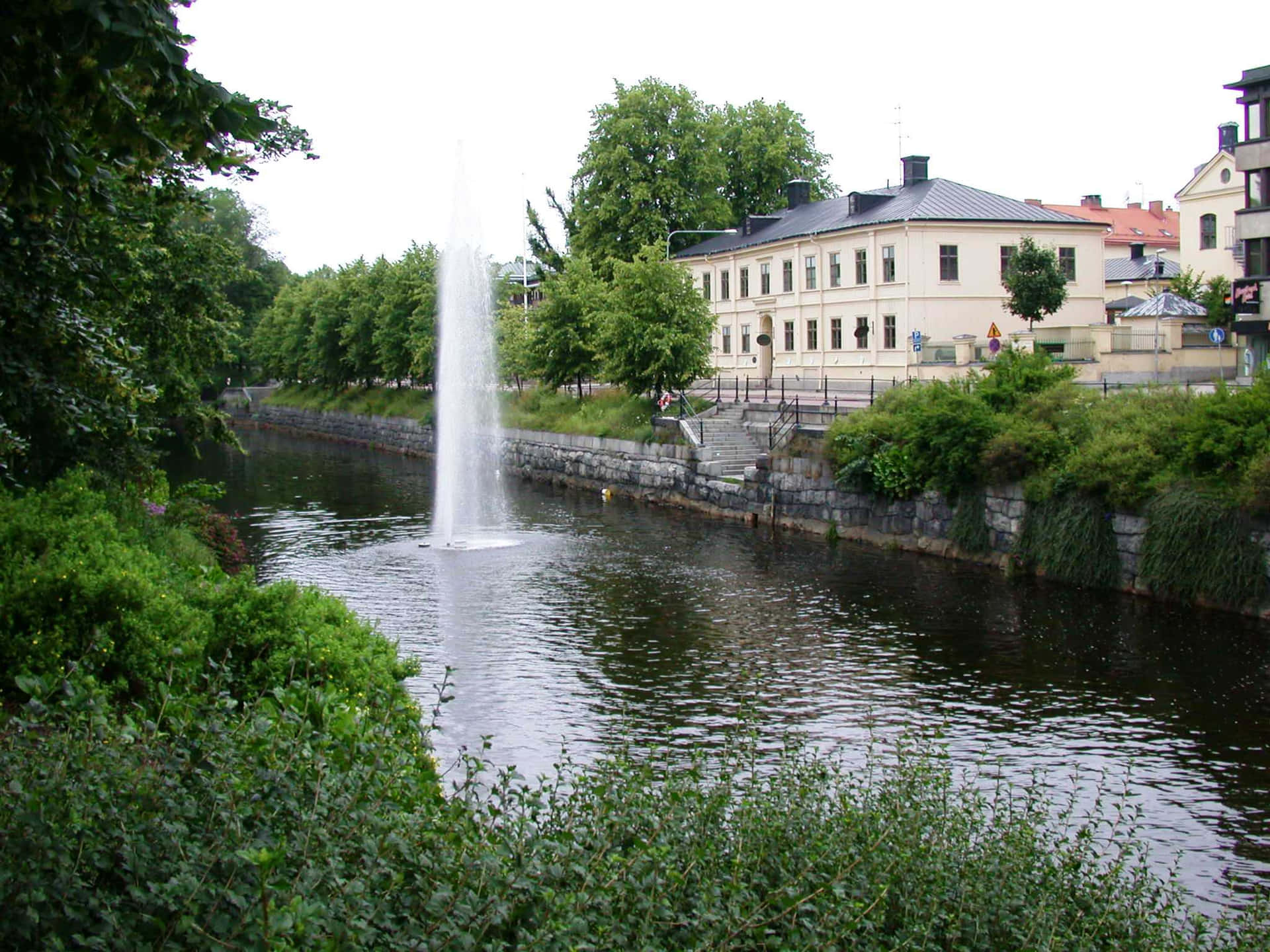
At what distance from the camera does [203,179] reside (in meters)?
14.7

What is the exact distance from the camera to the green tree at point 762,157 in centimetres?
6925

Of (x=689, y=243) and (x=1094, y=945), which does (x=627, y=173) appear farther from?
(x=1094, y=945)

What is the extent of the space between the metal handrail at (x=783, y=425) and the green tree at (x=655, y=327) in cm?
448

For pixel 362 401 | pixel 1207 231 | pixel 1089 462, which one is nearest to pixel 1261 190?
pixel 1207 231

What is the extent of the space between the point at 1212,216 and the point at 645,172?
26341mm

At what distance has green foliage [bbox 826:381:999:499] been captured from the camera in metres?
26.9

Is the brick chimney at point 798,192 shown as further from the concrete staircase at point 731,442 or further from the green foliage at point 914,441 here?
the green foliage at point 914,441

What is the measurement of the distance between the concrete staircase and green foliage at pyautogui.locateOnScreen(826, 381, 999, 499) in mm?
5114

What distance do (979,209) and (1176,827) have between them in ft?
132

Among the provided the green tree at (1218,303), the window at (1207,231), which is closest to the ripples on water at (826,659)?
the green tree at (1218,303)

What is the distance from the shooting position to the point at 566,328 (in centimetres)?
4641

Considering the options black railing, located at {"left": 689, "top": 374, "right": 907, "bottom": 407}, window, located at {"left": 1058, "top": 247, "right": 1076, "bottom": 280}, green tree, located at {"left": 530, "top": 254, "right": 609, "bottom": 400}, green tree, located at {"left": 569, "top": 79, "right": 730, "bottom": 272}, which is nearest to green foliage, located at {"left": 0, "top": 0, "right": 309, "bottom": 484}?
black railing, located at {"left": 689, "top": 374, "right": 907, "bottom": 407}

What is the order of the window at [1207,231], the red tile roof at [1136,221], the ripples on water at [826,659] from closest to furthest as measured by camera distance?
the ripples on water at [826,659], the window at [1207,231], the red tile roof at [1136,221]

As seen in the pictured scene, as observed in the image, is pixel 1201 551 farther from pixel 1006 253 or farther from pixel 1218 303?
pixel 1006 253
